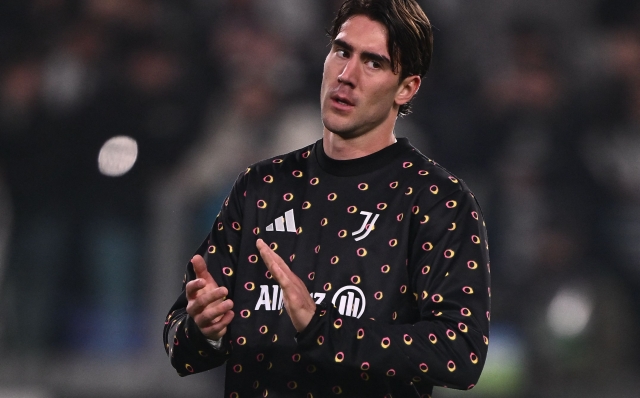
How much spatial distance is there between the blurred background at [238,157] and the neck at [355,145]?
6.31ft

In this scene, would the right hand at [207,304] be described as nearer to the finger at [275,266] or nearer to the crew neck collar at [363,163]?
the finger at [275,266]

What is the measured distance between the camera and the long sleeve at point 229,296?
161 centimetres

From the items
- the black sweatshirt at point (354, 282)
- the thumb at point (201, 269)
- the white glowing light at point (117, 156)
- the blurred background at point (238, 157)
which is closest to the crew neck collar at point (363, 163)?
the black sweatshirt at point (354, 282)

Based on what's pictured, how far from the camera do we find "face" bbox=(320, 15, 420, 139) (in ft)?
5.64

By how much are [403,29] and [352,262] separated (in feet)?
1.59

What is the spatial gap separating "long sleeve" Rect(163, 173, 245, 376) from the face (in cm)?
26

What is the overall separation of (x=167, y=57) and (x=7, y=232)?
1053mm

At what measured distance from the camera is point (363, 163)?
68.2 inches

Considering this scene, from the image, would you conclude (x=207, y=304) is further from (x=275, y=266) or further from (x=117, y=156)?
(x=117, y=156)

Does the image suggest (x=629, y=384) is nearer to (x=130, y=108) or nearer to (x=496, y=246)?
(x=496, y=246)

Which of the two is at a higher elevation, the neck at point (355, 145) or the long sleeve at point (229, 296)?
the neck at point (355, 145)

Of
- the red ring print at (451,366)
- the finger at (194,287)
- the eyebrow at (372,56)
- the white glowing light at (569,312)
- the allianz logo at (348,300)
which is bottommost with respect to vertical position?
the white glowing light at (569,312)

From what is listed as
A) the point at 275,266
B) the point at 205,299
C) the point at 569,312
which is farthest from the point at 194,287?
the point at 569,312

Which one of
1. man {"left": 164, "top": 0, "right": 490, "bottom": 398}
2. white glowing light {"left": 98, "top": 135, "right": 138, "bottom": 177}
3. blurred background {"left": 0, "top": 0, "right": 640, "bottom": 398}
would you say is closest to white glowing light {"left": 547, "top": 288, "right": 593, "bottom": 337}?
blurred background {"left": 0, "top": 0, "right": 640, "bottom": 398}
